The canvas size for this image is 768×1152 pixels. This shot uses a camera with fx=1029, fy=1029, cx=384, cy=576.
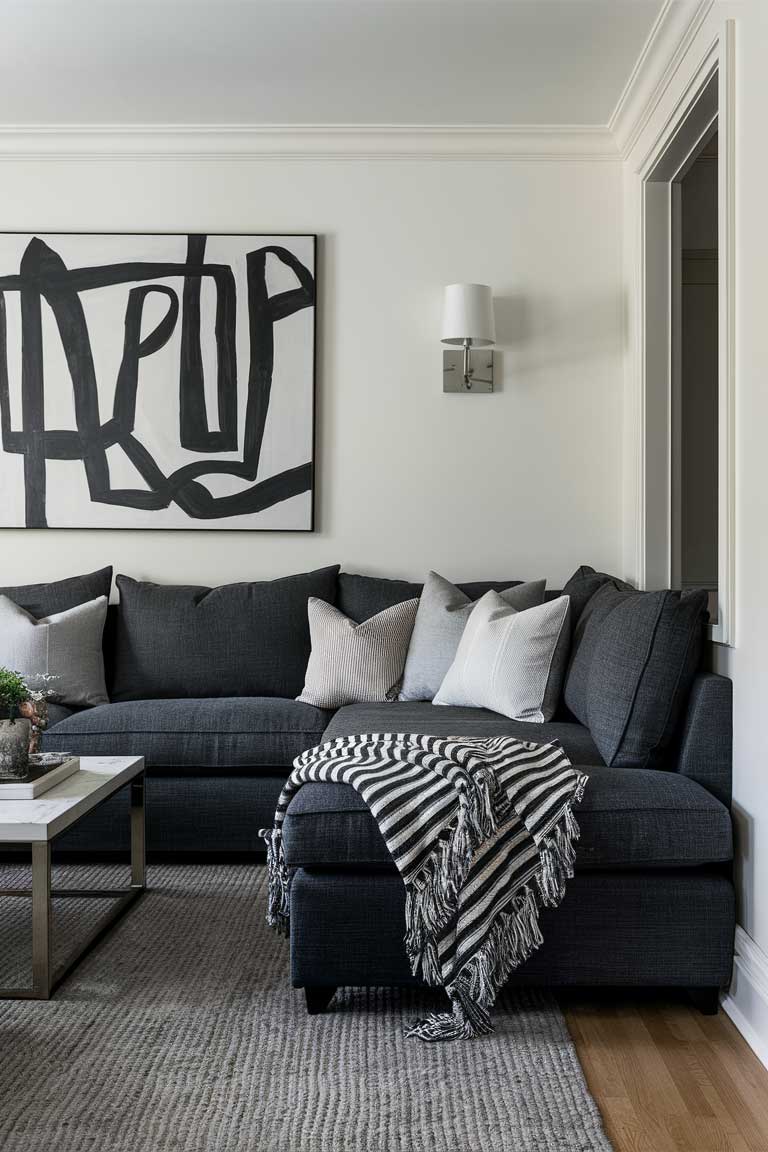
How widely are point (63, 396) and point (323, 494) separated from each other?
1115 millimetres

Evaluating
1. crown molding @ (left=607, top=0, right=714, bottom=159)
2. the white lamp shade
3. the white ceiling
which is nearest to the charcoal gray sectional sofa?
the white lamp shade

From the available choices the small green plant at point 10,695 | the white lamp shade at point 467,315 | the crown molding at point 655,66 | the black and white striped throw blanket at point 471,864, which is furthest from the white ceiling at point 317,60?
the black and white striped throw blanket at point 471,864

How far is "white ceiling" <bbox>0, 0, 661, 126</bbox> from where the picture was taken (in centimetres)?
320

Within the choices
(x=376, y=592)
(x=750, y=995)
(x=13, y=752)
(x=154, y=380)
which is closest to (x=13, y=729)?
(x=13, y=752)

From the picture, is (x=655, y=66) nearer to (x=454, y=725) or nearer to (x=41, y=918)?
(x=454, y=725)

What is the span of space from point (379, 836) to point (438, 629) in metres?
1.50

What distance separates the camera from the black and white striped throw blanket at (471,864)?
2131 mm

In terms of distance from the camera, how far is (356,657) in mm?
3623

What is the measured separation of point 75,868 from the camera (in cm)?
329

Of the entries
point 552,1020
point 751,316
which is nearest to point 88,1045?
point 552,1020

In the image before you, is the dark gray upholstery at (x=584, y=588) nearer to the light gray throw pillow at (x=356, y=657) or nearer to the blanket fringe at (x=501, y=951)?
the light gray throw pillow at (x=356, y=657)

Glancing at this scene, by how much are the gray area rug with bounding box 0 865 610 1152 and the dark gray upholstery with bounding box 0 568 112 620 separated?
1.49 metres

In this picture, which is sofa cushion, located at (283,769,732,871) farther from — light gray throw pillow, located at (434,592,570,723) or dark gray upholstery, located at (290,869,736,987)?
light gray throw pillow, located at (434,592,570,723)

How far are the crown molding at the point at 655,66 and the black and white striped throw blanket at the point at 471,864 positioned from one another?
2190 millimetres
